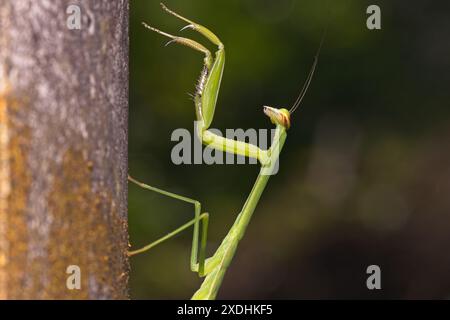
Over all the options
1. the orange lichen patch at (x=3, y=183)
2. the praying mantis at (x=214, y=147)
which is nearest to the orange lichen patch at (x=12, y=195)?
the orange lichen patch at (x=3, y=183)

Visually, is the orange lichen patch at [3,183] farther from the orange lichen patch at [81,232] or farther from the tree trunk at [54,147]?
the orange lichen patch at [81,232]

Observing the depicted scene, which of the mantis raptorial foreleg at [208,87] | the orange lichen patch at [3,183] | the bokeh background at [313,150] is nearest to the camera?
the orange lichen patch at [3,183]

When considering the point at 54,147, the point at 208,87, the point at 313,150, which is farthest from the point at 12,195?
the point at 313,150

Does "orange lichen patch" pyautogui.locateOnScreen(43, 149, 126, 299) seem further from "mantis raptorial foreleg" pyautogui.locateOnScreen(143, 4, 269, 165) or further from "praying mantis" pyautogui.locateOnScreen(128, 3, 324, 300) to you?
"mantis raptorial foreleg" pyautogui.locateOnScreen(143, 4, 269, 165)

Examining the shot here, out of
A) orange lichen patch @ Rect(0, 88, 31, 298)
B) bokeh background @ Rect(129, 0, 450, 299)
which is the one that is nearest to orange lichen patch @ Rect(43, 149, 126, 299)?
orange lichen patch @ Rect(0, 88, 31, 298)

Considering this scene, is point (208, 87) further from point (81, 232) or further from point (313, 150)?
point (313, 150)

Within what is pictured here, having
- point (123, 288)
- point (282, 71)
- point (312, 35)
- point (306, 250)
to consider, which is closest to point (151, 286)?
point (306, 250)
